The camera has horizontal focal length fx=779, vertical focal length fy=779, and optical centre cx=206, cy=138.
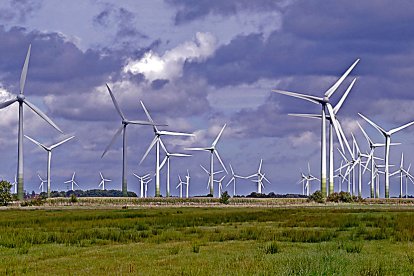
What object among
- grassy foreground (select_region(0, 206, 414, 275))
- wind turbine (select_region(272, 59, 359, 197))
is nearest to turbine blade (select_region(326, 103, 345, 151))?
wind turbine (select_region(272, 59, 359, 197))

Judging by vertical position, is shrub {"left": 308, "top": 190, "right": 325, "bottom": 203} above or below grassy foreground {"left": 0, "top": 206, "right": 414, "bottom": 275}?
above

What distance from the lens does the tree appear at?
122 meters

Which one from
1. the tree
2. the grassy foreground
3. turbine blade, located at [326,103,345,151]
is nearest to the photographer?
the grassy foreground

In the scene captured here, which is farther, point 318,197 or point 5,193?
point 318,197

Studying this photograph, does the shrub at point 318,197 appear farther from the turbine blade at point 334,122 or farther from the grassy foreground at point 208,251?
the grassy foreground at point 208,251

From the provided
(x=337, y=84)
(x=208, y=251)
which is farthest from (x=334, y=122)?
(x=208, y=251)

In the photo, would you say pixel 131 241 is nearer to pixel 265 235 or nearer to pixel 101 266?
pixel 265 235

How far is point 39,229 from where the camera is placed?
5044cm

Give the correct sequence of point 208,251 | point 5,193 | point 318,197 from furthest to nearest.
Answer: point 318,197
point 5,193
point 208,251

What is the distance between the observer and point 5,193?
12319 centimetres

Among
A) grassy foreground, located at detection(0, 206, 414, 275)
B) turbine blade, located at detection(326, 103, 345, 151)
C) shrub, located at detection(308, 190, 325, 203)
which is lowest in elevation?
grassy foreground, located at detection(0, 206, 414, 275)

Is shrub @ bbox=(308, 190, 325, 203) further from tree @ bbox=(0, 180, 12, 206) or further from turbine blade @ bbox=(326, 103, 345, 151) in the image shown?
tree @ bbox=(0, 180, 12, 206)

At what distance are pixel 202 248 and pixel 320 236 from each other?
335 inches

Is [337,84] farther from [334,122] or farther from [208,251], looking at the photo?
[208,251]
